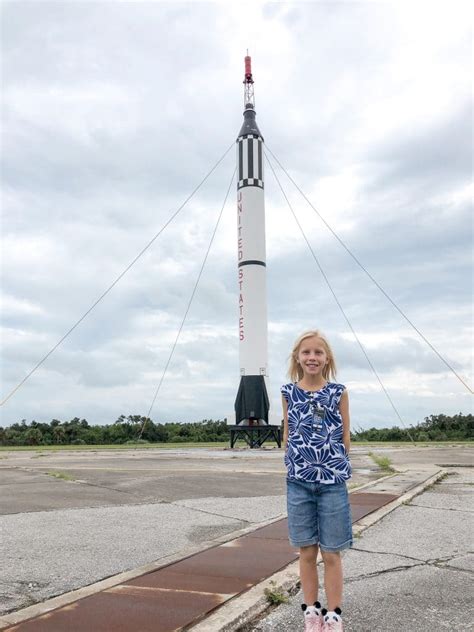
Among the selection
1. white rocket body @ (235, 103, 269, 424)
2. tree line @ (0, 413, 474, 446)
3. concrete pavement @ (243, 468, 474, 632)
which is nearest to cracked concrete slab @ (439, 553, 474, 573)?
concrete pavement @ (243, 468, 474, 632)

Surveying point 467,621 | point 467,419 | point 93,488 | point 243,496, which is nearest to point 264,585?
point 467,621

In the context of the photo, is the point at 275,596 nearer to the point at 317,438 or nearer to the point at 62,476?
the point at 317,438

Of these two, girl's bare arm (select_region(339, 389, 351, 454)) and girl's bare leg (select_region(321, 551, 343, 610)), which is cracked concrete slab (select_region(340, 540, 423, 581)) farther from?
girl's bare arm (select_region(339, 389, 351, 454))

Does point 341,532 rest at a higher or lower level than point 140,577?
higher

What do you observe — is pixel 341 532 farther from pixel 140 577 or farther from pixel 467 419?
pixel 467 419

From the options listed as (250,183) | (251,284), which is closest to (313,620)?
(251,284)

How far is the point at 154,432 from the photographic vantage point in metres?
38.5

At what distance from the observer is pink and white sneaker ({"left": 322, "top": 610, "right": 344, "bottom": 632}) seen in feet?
9.82

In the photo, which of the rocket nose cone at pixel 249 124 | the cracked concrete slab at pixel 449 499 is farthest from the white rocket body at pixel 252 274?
the cracked concrete slab at pixel 449 499

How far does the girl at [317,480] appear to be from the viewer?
315 cm

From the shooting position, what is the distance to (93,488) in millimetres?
9195

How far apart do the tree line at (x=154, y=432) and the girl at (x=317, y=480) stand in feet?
111

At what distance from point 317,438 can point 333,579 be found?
2.54 feet

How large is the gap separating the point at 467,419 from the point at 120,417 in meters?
23.8
